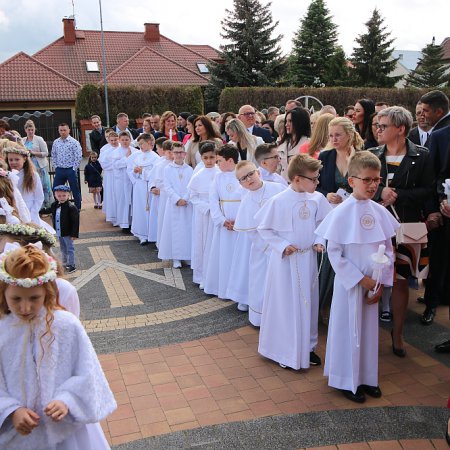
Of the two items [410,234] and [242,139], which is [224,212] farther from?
[410,234]

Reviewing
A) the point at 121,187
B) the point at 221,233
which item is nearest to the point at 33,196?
the point at 221,233

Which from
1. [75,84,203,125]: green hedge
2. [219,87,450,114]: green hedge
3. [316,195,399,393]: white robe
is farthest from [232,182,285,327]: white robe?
[219,87,450,114]: green hedge

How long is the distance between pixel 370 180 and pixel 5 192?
3399 millimetres

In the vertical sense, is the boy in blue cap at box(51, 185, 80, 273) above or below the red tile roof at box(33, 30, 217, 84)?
Result: below

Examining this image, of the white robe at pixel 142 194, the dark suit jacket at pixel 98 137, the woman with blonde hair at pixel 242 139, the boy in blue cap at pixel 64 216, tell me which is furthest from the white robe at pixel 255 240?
the dark suit jacket at pixel 98 137

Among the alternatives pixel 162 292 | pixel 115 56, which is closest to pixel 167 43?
pixel 115 56

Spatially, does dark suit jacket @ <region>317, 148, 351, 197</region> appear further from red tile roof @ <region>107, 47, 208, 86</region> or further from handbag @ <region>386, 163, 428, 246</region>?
red tile roof @ <region>107, 47, 208, 86</region>

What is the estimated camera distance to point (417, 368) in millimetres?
4629

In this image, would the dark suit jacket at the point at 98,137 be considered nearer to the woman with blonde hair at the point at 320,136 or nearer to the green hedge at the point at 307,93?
the woman with blonde hair at the point at 320,136

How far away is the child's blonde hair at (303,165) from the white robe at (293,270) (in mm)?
212

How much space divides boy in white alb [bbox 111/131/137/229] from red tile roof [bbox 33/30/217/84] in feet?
86.4

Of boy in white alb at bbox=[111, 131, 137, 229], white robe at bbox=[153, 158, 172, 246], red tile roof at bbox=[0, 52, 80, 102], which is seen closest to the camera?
white robe at bbox=[153, 158, 172, 246]

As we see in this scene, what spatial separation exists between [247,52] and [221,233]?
30.2 m

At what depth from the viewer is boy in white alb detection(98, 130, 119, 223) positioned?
1120 cm
